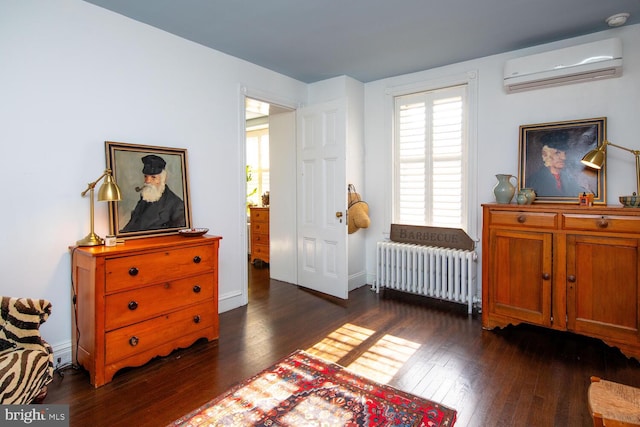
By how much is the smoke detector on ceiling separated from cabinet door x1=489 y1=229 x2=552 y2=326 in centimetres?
180

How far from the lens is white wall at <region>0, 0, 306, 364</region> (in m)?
2.40

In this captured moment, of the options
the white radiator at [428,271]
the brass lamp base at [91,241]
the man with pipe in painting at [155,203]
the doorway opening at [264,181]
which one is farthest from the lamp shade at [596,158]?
the brass lamp base at [91,241]

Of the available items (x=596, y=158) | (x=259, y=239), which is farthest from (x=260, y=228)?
(x=596, y=158)

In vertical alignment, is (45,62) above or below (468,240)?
above

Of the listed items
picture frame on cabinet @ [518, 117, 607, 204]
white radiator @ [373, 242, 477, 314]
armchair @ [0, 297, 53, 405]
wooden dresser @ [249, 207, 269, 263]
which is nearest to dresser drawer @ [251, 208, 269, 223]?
wooden dresser @ [249, 207, 269, 263]

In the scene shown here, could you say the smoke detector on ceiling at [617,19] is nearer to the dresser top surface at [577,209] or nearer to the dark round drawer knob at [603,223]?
the dresser top surface at [577,209]

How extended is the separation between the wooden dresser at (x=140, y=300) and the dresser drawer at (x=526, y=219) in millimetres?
2470

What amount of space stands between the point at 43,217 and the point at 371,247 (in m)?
3.47

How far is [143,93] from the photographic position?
3072 millimetres

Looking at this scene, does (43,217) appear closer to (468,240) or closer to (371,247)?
(371,247)

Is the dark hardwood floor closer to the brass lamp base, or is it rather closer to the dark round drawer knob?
the brass lamp base

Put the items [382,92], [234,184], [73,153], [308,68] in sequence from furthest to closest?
[382,92] < [308,68] < [234,184] < [73,153]

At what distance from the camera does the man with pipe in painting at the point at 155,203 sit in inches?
116

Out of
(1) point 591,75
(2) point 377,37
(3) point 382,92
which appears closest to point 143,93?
(2) point 377,37
